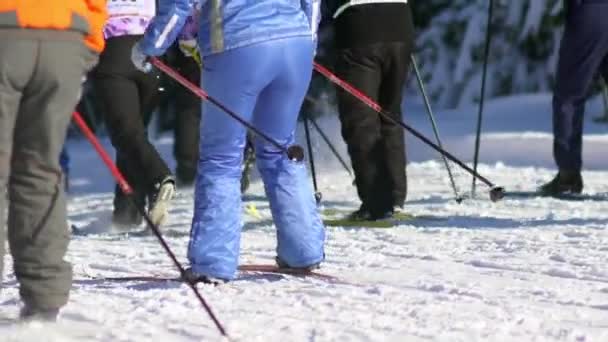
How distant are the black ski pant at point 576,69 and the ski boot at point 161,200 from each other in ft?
8.11

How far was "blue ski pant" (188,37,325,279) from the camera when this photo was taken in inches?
212

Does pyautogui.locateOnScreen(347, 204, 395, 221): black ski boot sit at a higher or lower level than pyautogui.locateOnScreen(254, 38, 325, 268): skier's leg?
lower

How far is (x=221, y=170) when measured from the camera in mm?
5445

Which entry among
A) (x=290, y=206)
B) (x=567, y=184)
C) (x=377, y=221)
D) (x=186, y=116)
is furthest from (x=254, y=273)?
(x=567, y=184)

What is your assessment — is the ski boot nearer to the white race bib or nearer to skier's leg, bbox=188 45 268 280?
the white race bib

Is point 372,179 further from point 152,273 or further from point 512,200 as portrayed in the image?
point 152,273

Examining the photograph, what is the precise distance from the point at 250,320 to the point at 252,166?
5.38m

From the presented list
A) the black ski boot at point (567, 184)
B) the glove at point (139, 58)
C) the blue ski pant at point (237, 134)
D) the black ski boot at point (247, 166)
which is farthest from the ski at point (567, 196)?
the glove at point (139, 58)

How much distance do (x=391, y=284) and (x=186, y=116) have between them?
3.58 meters

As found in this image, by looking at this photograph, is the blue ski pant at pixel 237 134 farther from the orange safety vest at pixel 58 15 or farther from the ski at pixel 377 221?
the ski at pixel 377 221

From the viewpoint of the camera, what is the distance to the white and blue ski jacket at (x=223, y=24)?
17.2 feet

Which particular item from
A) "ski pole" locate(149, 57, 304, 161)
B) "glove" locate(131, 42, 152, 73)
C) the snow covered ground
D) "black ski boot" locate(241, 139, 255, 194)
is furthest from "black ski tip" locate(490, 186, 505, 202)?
"black ski boot" locate(241, 139, 255, 194)

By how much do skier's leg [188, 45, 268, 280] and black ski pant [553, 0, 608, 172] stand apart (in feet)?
11.6

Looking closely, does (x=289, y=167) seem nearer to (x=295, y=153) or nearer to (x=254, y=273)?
(x=295, y=153)
